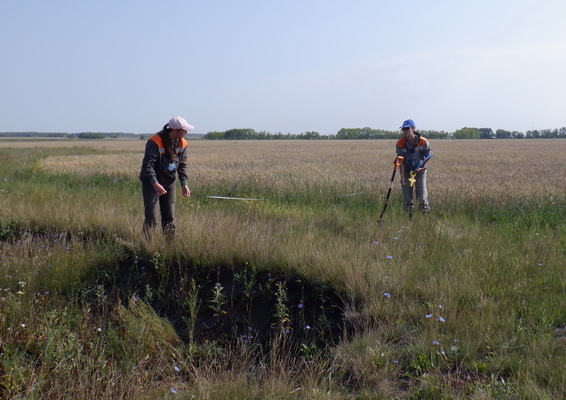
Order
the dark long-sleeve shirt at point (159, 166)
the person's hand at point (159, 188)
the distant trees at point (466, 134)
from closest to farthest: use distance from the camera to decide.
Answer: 1. the person's hand at point (159, 188)
2. the dark long-sleeve shirt at point (159, 166)
3. the distant trees at point (466, 134)

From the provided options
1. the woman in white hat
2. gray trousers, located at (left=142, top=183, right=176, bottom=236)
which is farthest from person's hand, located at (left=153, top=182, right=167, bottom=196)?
gray trousers, located at (left=142, top=183, right=176, bottom=236)

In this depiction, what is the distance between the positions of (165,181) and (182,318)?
2372mm

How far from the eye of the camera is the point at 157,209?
743cm

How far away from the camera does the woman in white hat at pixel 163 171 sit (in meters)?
6.99

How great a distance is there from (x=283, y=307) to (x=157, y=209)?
3.04 m

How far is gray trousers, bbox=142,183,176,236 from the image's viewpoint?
7.31 m

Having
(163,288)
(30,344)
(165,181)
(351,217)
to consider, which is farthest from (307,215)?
(30,344)

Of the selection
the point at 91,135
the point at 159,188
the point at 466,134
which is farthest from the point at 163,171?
the point at 91,135

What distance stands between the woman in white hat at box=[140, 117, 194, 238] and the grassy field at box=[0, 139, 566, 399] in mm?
308

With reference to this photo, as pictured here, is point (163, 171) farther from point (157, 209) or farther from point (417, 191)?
point (417, 191)

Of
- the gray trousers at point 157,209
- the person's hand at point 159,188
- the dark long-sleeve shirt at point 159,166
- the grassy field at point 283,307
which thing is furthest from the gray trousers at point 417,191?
the person's hand at point 159,188

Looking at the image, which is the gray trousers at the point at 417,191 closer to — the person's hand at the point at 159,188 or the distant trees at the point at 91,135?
the person's hand at the point at 159,188

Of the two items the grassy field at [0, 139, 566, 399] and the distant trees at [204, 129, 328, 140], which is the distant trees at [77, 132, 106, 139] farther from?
the grassy field at [0, 139, 566, 399]

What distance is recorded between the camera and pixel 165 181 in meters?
7.42
